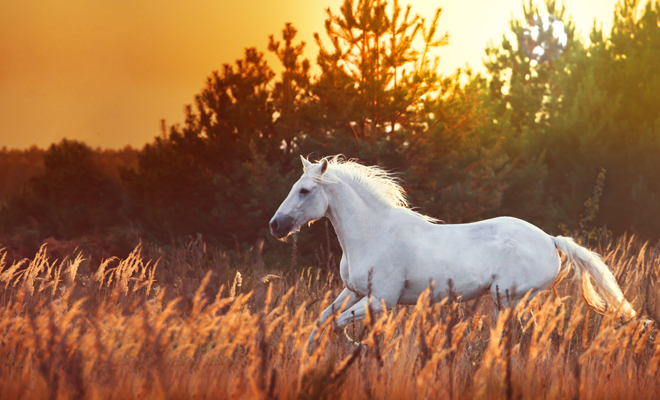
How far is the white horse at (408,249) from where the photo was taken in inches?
179

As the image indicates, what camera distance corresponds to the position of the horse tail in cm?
478

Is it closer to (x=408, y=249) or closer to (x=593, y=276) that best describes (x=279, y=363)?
(x=408, y=249)

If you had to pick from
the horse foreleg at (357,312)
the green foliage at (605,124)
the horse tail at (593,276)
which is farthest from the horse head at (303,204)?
the green foliage at (605,124)

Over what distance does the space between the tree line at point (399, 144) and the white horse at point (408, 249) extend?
2.87 meters

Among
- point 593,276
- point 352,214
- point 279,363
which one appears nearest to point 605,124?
point 593,276

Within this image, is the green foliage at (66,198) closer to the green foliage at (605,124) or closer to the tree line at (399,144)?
the tree line at (399,144)

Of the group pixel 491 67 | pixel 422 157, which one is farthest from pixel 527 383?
pixel 491 67

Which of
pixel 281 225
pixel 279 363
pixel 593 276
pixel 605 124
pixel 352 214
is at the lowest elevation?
pixel 279 363

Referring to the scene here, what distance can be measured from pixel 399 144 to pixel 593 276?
7.41m

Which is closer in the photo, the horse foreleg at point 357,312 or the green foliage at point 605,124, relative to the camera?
the horse foreleg at point 357,312

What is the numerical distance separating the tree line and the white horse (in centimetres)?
287

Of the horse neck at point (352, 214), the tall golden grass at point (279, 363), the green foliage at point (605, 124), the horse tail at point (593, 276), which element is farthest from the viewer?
the green foliage at point (605, 124)

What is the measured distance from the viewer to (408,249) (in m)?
4.61

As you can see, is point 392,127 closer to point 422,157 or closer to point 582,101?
point 422,157
